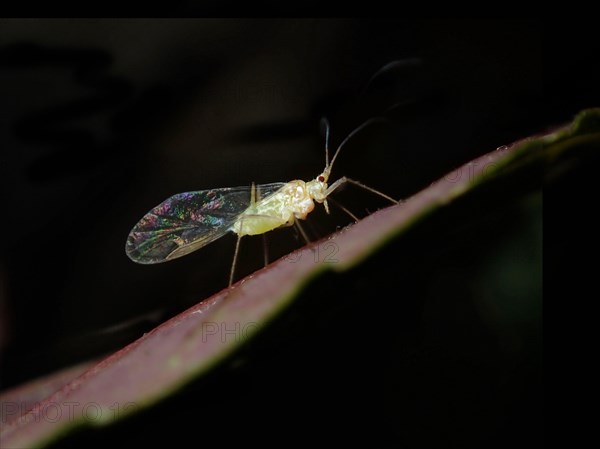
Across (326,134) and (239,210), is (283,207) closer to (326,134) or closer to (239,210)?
(239,210)

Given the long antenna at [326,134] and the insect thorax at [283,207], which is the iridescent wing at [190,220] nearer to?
the insect thorax at [283,207]

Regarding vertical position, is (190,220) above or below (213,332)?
above

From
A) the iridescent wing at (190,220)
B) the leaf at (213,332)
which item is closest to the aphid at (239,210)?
the iridescent wing at (190,220)

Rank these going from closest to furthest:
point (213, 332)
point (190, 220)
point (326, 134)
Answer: point (213, 332) < point (326, 134) < point (190, 220)

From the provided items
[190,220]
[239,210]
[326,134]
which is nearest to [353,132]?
[326,134]

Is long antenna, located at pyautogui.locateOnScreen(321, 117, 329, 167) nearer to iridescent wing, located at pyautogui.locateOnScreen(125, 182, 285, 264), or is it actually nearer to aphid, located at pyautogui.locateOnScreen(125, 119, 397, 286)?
aphid, located at pyautogui.locateOnScreen(125, 119, 397, 286)
